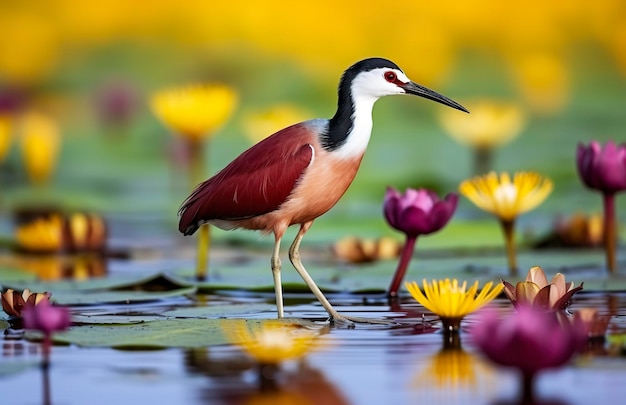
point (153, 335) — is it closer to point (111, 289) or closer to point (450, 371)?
point (450, 371)

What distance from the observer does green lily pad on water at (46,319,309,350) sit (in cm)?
589

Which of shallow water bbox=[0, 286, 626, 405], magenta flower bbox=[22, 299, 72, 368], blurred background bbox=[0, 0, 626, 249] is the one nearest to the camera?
shallow water bbox=[0, 286, 626, 405]

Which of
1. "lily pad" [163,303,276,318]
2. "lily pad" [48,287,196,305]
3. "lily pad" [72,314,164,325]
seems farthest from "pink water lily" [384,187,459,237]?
"lily pad" [72,314,164,325]

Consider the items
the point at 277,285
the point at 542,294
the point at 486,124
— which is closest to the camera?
the point at 542,294

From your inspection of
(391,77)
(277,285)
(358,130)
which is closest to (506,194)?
(391,77)

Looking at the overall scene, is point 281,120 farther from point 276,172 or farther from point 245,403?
point 245,403

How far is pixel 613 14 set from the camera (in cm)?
1984

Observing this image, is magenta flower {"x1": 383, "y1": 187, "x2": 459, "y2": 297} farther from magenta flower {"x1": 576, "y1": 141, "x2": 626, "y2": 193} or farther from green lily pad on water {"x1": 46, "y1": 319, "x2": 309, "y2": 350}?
green lily pad on water {"x1": 46, "y1": 319, "x2": 309, "y2": 350}

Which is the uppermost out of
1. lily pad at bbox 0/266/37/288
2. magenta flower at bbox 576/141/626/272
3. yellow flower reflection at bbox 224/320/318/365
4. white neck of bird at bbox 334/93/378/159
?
white neck of bird at bbox 334/93/378/159

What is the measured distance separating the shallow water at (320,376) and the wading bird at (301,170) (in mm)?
1022

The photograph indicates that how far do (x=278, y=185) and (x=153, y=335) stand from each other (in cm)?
129

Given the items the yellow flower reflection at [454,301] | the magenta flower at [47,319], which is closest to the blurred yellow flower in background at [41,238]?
the yellow flower reflection at [454,301]

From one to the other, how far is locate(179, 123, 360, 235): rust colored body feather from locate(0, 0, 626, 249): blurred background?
24.4ft

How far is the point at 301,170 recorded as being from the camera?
23.1ft
